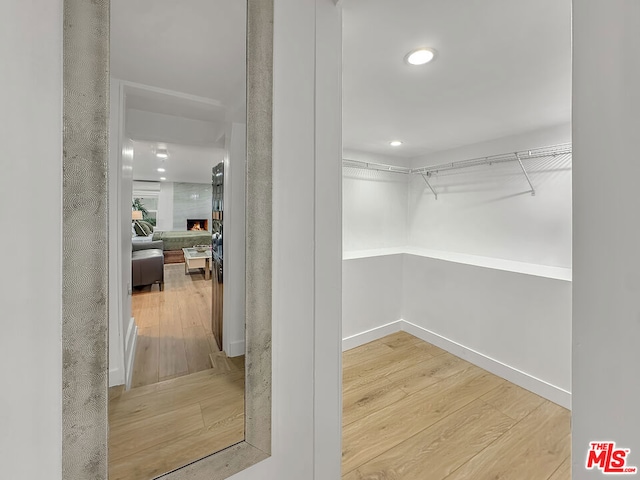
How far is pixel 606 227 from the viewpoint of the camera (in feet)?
Result: 1.01

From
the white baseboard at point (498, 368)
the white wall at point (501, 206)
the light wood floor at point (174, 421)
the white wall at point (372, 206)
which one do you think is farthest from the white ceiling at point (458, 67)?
the white baseboard at point (498, 368)

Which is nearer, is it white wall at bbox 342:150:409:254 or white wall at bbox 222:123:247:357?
white wall at bbox 222:123:247:357

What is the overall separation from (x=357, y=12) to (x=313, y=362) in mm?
1261

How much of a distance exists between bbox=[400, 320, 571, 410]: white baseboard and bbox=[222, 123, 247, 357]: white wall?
7.72ft

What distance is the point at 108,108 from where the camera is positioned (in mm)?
631

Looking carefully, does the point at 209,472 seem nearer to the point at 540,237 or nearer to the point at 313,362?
the point at 313,362

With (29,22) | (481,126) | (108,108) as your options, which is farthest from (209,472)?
(481,126)

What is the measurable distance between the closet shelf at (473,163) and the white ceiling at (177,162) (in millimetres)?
2198

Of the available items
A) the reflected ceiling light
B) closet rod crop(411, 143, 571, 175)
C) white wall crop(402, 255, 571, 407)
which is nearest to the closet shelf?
closet rod crop(411, 143, 571, 175)

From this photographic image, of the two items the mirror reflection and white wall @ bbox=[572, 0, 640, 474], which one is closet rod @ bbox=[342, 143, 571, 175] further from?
white wall @ bbox=[572, 0, 640, 474]

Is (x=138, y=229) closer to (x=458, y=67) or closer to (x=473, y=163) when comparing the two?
(x=458, y=67)

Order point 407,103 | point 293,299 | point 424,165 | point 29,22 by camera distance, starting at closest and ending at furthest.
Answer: point 29,22 → point 293,299 → point 407,103 → point 424,165

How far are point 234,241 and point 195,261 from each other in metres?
0.14

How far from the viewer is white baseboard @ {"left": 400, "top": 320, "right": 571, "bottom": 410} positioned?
1998 millimetres
